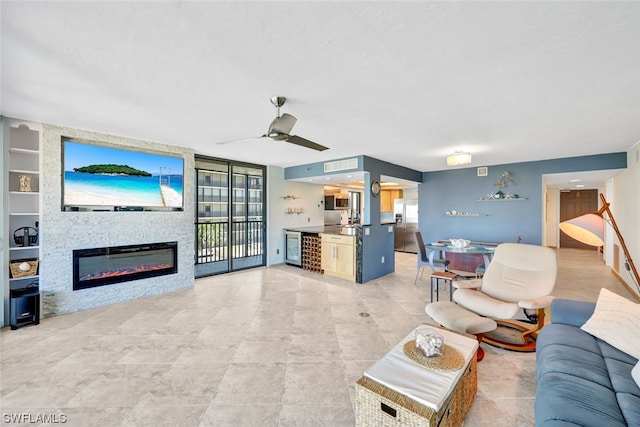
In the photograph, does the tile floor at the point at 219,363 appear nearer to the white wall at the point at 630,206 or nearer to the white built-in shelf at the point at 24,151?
the white wall at the point at 630,206

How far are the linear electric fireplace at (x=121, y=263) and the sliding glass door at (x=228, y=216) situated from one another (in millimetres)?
863

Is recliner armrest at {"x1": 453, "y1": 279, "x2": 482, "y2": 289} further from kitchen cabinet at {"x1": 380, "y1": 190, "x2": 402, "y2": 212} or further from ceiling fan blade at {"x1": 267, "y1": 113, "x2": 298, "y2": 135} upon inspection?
kitchen cabinet at {"x1": 380, "y1": 190, "x2": 402, "y2": 212}

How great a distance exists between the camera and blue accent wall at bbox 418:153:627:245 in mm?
4922

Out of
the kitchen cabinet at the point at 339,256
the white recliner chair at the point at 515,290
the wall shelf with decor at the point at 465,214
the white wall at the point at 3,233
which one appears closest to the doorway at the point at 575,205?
the wall shelf with decor at the point at 465,214

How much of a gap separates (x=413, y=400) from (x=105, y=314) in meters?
3.80

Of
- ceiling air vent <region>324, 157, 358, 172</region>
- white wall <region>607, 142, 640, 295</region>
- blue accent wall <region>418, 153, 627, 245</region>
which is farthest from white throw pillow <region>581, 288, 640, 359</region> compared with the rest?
blue accent wall <region>418, 153, 627, 245</region>

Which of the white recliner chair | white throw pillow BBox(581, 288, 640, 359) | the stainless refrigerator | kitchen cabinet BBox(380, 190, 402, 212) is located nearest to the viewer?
white throw pillow BBox(581, 288, 640, 359)

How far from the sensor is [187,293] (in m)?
4.22

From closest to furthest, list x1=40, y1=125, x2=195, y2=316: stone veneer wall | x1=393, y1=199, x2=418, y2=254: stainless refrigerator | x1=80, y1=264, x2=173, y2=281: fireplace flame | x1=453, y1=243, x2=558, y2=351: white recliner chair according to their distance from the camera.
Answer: x1=453, y1=243, x2=558, y2=351: white recliner chair
x1=40, y1=125, x2=195, y2=316: stone veneer wall
x1=80, y1=264, x2=173, y2=281: fireplace flame
x1=393, y1=199, x2=418, y2=254: stainless refrigerator

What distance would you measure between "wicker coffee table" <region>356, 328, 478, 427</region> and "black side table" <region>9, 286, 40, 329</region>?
12.3 feet

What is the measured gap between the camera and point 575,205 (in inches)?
352

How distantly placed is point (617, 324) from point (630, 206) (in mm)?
3813

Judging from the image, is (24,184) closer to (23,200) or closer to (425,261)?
(23,200)

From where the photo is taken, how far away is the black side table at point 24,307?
289 centimetres
